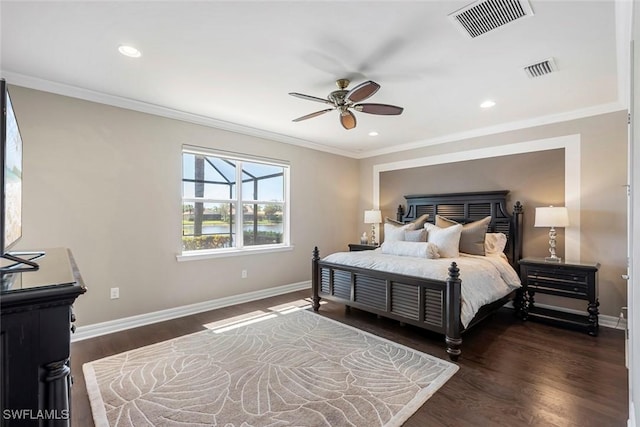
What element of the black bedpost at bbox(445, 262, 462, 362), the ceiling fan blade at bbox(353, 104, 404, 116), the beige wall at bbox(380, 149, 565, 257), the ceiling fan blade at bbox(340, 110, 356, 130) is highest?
the ceiling fan blade at bbox(353, 104, 404, 116)

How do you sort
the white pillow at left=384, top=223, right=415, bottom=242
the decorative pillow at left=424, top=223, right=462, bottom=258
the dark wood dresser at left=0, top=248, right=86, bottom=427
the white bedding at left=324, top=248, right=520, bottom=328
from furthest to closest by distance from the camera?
the white pillow at left=384, top=223, right=415, bottom=242 < the decorative pillow at left=424, top=223, right=462, bottom=258 < the white bedding at left=324, top=248, right=520, bottom=328 < the dark wood dresser at left=0, top=248, right=86, bottom=427

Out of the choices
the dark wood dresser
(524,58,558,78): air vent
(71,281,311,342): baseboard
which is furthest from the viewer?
(71,281,311,342): baseboard

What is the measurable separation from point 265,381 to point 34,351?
180cm

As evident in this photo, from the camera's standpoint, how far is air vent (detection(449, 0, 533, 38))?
1.83 meters

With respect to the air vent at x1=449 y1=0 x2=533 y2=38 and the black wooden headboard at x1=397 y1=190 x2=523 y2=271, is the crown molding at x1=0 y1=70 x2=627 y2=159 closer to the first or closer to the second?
the black wooden headboard at x1=397 y1=190 x2=523 y2=271

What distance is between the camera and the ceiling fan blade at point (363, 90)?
235cm

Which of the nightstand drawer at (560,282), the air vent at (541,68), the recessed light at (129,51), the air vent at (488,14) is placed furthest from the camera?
the nightstand drawer at (560,282)

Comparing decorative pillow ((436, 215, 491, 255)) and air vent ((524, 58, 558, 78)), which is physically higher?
air vent ((524, 58, 558, 78))

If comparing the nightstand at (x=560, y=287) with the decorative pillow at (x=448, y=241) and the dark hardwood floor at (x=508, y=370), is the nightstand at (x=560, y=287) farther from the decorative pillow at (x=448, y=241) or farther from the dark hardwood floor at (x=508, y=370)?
the decorative pillow at (x=448, y=241)

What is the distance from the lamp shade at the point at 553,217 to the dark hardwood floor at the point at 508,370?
117 centimetres

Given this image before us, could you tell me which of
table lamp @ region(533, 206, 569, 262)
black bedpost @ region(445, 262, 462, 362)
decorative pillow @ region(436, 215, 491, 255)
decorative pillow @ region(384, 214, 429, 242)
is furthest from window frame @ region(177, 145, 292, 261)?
table lamp @ region(533, 206, 569, 262)

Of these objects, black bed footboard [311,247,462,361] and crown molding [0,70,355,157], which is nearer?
black bed footboard [311,247,462,361]

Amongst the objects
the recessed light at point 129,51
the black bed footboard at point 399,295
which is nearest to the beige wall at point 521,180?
the black bed footboard at point 399,295

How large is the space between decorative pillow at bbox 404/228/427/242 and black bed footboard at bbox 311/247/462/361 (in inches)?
40.0
